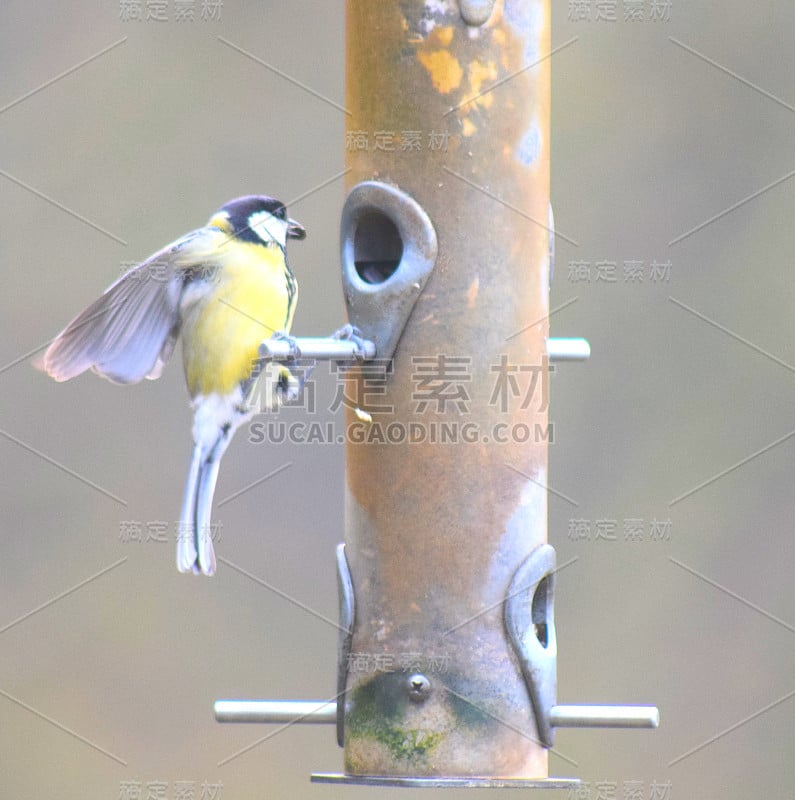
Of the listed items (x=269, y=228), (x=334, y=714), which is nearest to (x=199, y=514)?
(x=269, y=228)

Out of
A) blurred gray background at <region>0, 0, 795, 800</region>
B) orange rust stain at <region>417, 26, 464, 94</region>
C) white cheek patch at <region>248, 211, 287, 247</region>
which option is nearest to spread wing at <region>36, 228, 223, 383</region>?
white cheek patch at <region>248, 211, 287, 247</region>

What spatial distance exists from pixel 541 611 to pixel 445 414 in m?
0.53

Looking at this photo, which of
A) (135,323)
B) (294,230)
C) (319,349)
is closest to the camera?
(319,349)

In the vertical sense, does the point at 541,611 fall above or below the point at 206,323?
below

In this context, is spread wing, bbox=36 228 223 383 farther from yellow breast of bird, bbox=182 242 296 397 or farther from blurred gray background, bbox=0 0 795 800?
blurred gray background, bbox=0 0 795 800

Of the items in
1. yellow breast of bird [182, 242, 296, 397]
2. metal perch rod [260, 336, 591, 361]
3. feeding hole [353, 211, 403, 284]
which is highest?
feeding hole [353, 211, 403, 284]

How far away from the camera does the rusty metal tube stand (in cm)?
446

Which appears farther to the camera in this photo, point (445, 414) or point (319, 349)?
point (445, 414)

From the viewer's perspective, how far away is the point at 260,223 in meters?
5.33

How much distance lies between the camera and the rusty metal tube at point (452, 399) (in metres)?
4.46

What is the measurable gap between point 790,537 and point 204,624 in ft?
9.41

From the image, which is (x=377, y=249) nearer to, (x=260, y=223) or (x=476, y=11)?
(x=476, y=11)

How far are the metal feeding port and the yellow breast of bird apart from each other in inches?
27.2

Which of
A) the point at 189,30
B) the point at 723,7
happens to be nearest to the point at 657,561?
the point at 723,7
